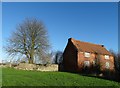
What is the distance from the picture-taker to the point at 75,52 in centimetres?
4962

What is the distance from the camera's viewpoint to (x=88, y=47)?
54.2 meters

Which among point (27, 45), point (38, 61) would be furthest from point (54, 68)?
point (27, 45)

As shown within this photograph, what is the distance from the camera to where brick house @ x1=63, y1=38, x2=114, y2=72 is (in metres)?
48.9

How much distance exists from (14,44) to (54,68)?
10.2 m

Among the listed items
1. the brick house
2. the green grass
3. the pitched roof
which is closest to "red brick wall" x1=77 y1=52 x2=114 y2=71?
the brick house

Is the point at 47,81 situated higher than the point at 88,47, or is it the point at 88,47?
the point at 88,47

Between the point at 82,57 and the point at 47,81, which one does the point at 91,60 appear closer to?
the point at 82,57

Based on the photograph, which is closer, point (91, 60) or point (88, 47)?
point (91, 60)

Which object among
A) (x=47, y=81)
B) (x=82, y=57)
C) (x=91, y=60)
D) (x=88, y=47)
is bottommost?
(x=47, y=81)

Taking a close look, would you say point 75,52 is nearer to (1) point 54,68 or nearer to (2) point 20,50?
(1) point 54,68

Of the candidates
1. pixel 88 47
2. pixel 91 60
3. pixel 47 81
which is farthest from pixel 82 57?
pixel 47 81

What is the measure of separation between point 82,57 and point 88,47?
5414 millimetres

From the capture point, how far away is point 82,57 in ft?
163

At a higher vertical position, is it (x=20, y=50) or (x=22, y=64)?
(x=20, y=50)
